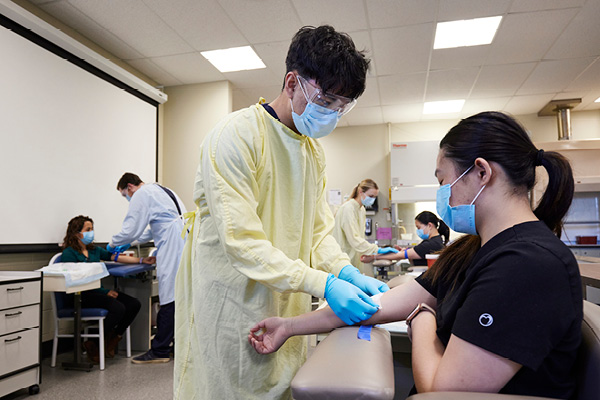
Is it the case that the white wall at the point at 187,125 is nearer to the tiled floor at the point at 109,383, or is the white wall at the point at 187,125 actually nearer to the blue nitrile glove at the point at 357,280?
the tiled floor at the point at 109,383

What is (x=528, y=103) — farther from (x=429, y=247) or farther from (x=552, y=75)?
(x=429, y=247)

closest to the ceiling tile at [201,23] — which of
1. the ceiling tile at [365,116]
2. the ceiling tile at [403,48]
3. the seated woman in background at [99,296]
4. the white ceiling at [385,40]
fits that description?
the white ceiling at [385,40]

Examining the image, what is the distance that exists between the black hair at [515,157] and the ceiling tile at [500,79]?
397 cm

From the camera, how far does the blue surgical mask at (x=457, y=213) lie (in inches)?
36.8

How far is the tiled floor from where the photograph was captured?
2.43 meters

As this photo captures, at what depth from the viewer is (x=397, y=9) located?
326 centimetres

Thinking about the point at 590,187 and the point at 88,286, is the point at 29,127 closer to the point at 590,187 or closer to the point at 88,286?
the point at 88,286

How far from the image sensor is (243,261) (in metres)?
Answer: 0.85

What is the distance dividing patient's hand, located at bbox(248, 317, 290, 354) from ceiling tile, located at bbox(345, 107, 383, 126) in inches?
197

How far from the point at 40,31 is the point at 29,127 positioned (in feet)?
2.36

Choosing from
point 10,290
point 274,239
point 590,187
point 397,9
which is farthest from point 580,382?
point 590,187

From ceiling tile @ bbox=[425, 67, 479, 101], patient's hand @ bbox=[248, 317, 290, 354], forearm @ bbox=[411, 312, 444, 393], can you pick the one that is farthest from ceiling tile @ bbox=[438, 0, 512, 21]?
patient's hand @ bbox=[248, 317, 290, 354]

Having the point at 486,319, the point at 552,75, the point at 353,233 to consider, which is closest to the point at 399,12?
the point at 353,233

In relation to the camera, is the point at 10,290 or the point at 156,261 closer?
the point at 10,290
